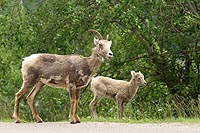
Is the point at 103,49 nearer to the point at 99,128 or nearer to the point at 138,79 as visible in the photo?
the point at 99,128

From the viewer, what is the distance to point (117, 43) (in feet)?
82.7

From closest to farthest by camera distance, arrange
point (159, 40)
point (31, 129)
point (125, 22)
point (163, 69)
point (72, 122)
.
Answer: point (31, 129) → point (72, 122) → point (125, 22) → point (159, 40) → point (163, 69)

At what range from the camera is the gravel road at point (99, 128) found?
13969 mm

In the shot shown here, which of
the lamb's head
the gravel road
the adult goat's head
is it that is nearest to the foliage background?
the lamb's head

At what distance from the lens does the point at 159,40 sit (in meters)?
23.7

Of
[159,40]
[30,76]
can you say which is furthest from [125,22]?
[30,76]

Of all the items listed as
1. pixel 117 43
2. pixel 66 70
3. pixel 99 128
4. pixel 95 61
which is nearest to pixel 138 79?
pixel 117 43

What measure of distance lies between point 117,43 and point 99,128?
36.0 ft

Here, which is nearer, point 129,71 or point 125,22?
point 125,22

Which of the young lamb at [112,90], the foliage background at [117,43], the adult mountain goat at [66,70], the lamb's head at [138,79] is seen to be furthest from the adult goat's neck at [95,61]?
the lamb's head at [138,79]

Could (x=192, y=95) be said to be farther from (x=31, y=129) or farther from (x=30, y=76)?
(x=31, y=129)

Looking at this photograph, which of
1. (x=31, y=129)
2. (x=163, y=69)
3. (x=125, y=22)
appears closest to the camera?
(x=31, y=129)

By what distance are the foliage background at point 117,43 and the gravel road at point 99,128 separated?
592cm

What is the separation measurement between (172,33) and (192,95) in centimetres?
242
